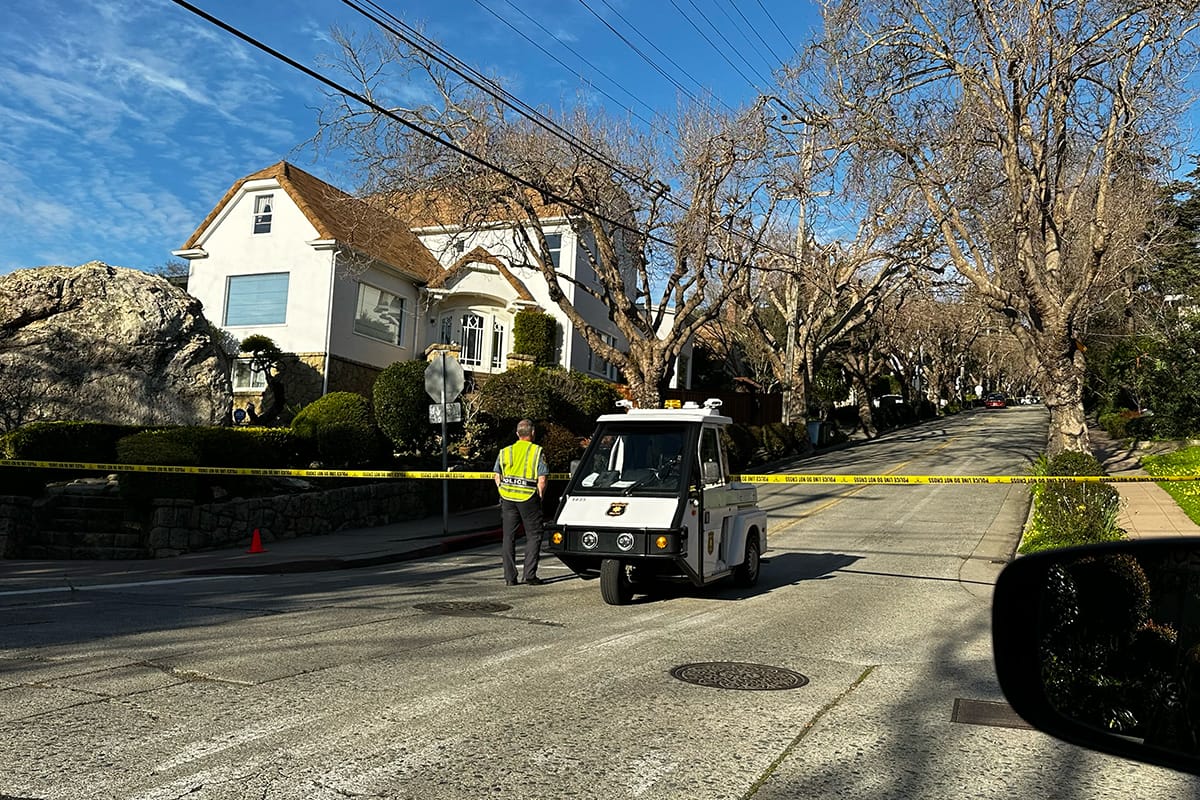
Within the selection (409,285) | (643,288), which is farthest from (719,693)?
(409,285)

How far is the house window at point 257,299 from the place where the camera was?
33.7 metres

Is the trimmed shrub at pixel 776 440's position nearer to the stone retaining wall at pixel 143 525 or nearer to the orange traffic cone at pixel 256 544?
the stone retaining wall at pixel 143 525

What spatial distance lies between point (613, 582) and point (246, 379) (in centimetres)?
2507

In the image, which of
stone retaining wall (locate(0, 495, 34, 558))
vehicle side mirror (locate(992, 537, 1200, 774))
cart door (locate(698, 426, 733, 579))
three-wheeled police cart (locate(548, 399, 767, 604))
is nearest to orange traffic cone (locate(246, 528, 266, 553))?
stone retaining wall (locate(0, 495, 34, 558))

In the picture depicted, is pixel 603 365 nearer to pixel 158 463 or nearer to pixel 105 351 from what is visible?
pixel 105 351

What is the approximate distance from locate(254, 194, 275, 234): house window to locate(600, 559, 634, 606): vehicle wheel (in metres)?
27.1

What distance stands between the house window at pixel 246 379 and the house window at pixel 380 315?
3.52 meters

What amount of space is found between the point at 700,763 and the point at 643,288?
26471mm

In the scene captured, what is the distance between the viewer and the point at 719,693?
22.6 feet

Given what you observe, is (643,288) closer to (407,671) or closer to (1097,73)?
(1097,73)

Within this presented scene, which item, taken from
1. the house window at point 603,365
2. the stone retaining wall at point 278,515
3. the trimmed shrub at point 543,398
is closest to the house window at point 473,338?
the house window at point 603,365

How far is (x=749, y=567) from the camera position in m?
13.0

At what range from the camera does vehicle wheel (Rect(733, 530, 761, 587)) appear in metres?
12.8

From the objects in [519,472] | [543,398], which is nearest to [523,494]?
[519,472]
